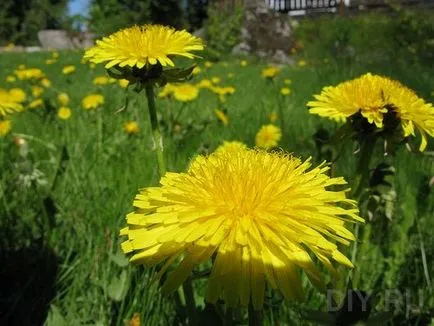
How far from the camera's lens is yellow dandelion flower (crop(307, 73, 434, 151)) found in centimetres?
97

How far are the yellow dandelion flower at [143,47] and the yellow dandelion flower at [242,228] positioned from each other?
315 millimetres

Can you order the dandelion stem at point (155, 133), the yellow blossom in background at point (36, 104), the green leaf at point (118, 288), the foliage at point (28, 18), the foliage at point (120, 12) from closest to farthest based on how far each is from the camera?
1. the dandelion stem at point (155, 133)
2. the green leaf at point (118, 288)
3. the yellow blossom in background at point (36, 104)
4. the foliage at point (120, 12)
5. the foliage at point (28, 18)

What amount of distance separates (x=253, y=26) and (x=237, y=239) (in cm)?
1167

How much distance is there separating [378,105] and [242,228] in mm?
518

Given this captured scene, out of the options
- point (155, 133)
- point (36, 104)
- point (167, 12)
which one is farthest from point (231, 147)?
point (167, 12)

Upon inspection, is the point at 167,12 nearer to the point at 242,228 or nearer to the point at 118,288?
the point at 118,288

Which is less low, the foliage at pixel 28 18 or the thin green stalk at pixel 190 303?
the foliage at pixel 28 18

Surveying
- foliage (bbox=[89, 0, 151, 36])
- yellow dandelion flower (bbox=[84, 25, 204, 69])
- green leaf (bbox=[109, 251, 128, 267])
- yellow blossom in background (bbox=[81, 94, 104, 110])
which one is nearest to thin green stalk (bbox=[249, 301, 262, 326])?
yellow dandelion flower (bbox=[84, 25, 204, 69])

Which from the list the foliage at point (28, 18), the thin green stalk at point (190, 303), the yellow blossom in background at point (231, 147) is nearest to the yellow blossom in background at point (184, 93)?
the yellow blossom in background at point (231, 147)

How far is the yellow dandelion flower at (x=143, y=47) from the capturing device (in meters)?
0.89

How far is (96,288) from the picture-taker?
1.09 metres

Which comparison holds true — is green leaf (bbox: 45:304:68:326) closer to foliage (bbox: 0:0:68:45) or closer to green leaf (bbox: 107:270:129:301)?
green leaf (bbox: 107:270:129:301)

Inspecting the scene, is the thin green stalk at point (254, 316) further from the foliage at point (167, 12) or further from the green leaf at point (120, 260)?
the foliage at point (167, 12)

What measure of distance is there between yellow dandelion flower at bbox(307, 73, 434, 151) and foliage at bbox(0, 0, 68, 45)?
2765 cm
